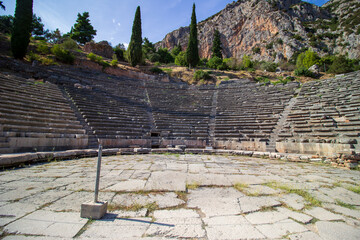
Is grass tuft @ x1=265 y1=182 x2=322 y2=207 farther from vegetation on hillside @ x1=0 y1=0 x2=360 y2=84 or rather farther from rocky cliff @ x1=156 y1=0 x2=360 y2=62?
rocky cliff @ x1=156 y1=0 x2=360 y2=62

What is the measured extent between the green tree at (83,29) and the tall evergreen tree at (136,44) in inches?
509

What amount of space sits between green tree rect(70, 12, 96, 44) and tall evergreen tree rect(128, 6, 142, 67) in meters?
12.9

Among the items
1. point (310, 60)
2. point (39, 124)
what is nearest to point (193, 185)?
point (39, 124)

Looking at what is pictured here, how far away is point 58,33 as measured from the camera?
30578 millimetres

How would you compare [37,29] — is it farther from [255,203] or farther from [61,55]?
[255,203]

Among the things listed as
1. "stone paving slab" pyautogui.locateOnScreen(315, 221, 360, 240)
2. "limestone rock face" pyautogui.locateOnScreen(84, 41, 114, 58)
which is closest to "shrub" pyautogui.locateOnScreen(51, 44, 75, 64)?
"limestone rock face" pyautogui.locateOnScreen(84, 41, 114, 58)

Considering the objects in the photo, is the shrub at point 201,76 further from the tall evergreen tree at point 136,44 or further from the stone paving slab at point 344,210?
the stone paving slab at point 344,210

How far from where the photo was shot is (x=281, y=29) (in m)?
45.5

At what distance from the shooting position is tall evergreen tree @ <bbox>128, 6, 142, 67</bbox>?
75.3ft

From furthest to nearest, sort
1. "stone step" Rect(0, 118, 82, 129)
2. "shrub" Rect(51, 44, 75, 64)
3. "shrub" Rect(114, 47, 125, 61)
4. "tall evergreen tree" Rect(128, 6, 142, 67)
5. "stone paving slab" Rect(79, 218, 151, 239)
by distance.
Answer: "shrub" Rect(114, 47, 125, 61) < "tall evergreen tree" Rect(128, 6, 142, 67) < "shrub" Rect(51, 44, 75, 64) < "stone step" Rect(0, 118, 82, 129) < "stone paving slab" Rect(79, 218, 151, 239)

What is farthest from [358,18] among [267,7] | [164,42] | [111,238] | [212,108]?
[111,238]

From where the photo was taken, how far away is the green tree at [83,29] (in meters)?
30.8

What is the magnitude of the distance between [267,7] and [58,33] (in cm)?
5733

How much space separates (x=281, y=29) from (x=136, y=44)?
44305 millimetres
